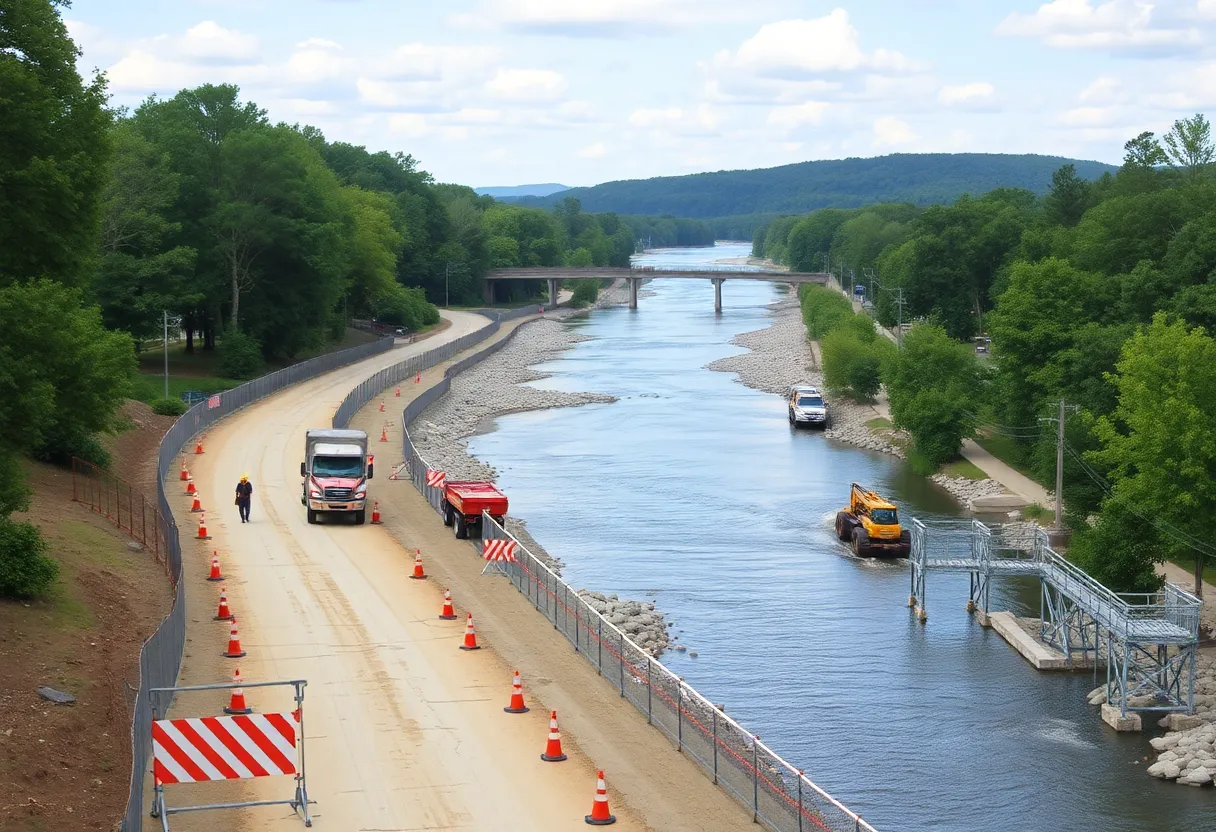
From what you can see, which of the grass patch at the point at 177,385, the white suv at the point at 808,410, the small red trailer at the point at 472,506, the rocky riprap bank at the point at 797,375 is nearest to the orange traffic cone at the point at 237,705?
the small red trailer at the point at 472,506

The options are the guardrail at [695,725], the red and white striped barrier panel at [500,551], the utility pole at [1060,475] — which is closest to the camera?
the guardrail at [695,725]

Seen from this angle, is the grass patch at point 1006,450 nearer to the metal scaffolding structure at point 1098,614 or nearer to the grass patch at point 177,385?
the metal scaffolding structure at point 1098,614

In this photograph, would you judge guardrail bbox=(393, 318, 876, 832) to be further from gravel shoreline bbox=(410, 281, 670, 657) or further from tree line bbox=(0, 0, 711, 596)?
tree line bbox=(0, 0, 711, 596)

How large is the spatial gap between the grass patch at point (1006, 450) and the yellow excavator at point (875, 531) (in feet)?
44.6

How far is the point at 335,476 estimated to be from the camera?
164ft

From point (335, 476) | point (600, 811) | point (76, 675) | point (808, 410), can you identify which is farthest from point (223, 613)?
point (808, 410)

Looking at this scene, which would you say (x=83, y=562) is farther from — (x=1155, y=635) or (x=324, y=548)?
Result: (x=1155, y=635)

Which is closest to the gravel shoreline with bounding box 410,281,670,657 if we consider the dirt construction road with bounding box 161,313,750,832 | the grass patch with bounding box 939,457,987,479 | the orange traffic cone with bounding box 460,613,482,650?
the dirt construction road with bounding box 161,313,750,832

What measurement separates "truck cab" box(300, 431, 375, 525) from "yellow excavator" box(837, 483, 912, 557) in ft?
56.3

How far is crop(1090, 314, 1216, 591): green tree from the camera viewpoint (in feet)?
142

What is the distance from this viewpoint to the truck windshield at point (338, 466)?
50.0m

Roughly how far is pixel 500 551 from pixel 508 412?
54.7 metres

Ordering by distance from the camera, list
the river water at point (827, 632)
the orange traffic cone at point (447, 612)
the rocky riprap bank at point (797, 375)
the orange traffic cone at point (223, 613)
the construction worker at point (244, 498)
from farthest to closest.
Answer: the rocky riprap bank at point (797, 375)
the construction worker at point (244, 498)
the orange traffic cone at point (447, 612)
the orange traffic cone at point (223, 613)
the river water at point (827, 632)

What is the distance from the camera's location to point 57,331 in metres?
35.7
